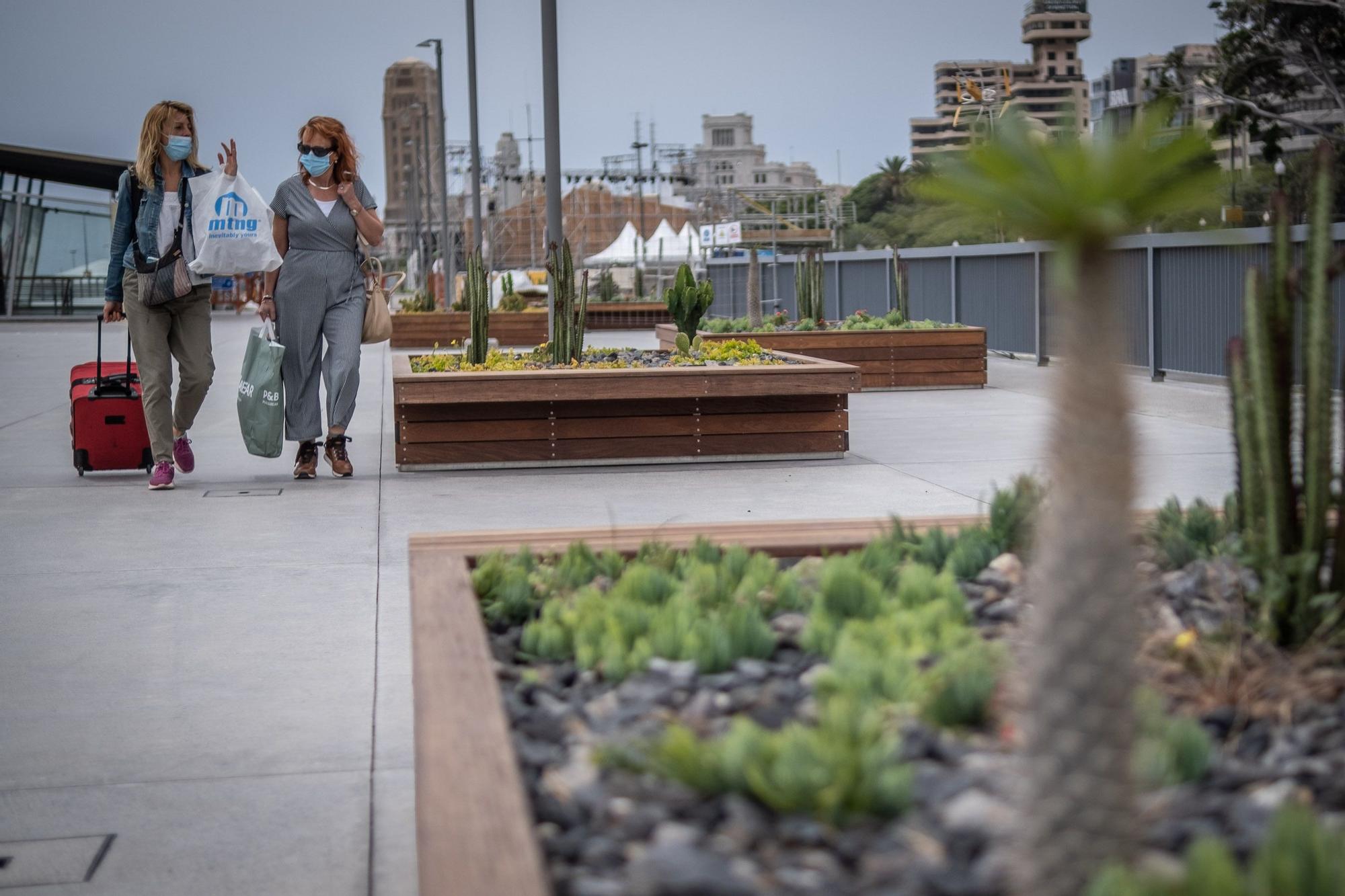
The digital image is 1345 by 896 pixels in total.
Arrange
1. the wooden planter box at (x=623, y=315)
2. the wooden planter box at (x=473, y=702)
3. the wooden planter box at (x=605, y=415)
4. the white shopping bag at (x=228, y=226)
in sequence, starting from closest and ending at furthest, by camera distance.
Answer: the wooden planter box at (x=473, y=702) < the white shopping bag at (x=228, y=226) < the wooden planter box at (x=605, y=415) < the wooden planter box at (x=623, y=315)

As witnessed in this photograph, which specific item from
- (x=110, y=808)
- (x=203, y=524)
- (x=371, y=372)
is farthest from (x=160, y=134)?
(x=371, y=372)

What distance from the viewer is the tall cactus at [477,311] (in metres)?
10.4

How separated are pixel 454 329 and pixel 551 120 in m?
14.9

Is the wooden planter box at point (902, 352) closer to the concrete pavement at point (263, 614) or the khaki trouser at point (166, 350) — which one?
the concrete pavement at point (263, 614)

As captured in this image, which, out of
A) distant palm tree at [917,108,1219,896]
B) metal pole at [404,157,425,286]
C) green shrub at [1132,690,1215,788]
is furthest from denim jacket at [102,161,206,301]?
metal pole at [404,157,425,286]

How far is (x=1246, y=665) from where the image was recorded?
2.87m

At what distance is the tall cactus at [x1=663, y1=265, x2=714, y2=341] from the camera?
13.3 metres

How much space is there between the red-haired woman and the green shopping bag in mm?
246

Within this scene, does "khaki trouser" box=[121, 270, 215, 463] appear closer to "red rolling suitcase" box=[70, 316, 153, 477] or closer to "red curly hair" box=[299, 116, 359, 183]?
"red rolling suitcase" box=[70, 316, 153, 477]

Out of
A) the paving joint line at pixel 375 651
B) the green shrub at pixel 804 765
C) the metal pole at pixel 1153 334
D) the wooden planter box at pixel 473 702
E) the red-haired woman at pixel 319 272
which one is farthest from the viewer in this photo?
the metal pole at pixel 1153 334

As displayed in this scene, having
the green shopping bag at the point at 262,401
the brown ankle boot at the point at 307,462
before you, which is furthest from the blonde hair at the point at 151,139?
the brown ankle boot at the point at 307,462

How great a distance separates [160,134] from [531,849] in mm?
7151

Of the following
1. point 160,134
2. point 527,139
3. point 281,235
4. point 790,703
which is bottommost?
point 790,703

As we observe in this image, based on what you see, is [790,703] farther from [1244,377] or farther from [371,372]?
[371,372]
